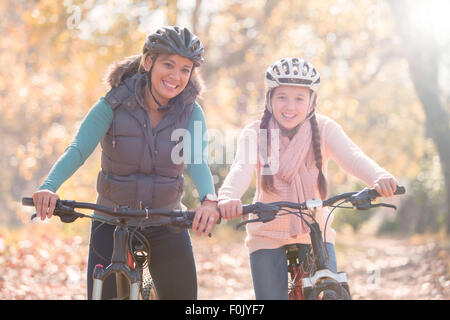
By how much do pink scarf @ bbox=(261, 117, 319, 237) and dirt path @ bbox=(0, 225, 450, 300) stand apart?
453 cm

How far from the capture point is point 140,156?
3469 mm

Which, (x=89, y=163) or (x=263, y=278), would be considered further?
(x=89, y=163)

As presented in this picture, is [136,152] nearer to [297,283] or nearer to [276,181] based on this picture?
[276,181]

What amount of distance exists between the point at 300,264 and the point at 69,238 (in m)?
9.74

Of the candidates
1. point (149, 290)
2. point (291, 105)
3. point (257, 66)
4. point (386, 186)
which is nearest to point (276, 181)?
point (291, 105)

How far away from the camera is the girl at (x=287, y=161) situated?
137 inches

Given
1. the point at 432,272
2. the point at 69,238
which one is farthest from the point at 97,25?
the point at 432,272

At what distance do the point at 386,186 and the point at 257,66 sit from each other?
45.5 feet

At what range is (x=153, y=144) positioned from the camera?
11.4 ft

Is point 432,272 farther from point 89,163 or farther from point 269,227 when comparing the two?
point 89,163

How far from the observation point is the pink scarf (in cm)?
362

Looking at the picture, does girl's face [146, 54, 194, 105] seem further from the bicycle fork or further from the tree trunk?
the tree trunk

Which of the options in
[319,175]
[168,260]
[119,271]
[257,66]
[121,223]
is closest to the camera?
[119,271]

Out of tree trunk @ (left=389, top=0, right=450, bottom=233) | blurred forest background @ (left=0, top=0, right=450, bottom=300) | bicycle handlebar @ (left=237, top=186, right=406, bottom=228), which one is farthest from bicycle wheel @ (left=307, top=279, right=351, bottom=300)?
tree trunk @ (left=389, top=0, right=450, bottom=233)
